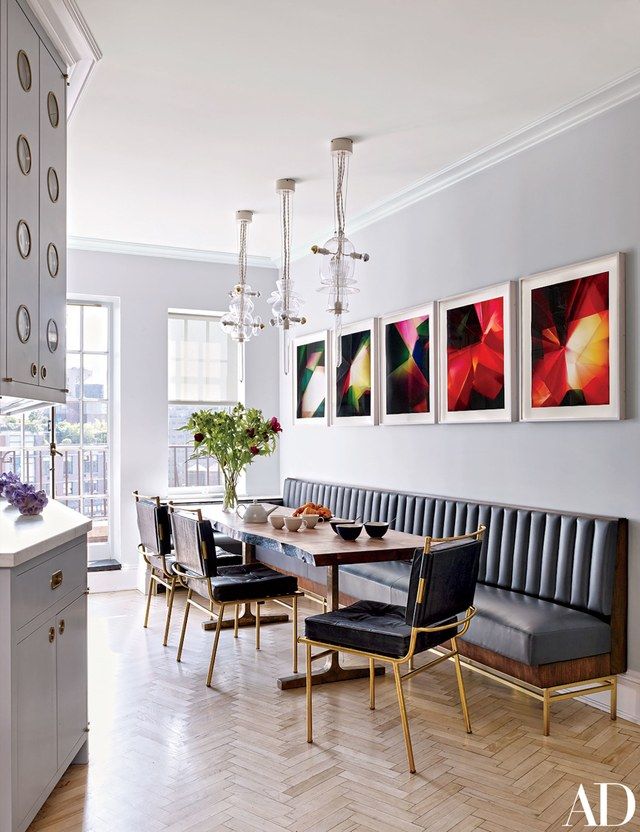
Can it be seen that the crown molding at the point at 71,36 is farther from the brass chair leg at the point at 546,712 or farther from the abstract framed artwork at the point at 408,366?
the brass chair leg at the point at 546,712

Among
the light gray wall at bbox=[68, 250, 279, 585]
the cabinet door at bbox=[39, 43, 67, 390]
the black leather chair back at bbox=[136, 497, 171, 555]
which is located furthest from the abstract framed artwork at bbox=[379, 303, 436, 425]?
the cabinet door at bbox=[39, 43, 67, 390]

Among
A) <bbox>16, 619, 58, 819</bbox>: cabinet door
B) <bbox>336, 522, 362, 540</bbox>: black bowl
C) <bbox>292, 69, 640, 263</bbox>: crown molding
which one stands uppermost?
<bbox>292, 69, 640, 263</bbox>: crown molding

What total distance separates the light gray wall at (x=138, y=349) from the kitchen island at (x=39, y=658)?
3545 millimetres

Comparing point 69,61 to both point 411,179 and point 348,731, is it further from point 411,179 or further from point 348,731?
point 348,731

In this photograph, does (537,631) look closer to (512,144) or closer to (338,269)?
(338,269)

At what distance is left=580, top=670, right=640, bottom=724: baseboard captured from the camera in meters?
3.49

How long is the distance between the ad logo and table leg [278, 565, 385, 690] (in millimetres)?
1454

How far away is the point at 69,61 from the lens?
131 inches

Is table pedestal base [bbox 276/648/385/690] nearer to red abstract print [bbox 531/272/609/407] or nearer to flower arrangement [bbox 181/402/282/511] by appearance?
flower arrangement [bbox 181/402/282/511]

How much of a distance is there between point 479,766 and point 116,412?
4.77 m

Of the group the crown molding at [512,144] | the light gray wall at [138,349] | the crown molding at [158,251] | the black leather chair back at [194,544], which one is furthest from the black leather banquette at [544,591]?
the crown molding at [158,251]

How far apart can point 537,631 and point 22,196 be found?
9.26 feet

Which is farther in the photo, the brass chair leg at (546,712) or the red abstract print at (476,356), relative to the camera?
the red abstract print at (476,356)

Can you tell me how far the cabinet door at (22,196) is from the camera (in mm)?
2750
